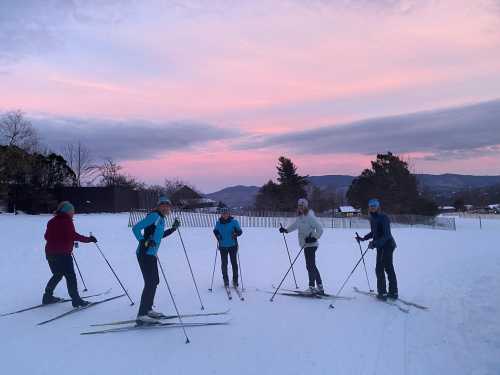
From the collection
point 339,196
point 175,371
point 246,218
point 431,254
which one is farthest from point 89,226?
point 339,196

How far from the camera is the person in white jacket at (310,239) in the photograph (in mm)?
7379

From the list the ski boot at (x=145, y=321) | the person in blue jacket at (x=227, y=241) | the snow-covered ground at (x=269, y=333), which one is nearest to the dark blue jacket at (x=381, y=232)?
the snow-covered ground at (x=269, y=333)

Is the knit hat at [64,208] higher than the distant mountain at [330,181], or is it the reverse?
the distant mountain at [330,181]

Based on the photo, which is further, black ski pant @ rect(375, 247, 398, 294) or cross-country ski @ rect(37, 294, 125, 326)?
black ski pant @ rect(375, 247, 398, 294)

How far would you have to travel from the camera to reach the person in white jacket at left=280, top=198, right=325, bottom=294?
7379 millimetres

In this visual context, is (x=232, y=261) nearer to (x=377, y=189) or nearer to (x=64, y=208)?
(x=64, y=208)

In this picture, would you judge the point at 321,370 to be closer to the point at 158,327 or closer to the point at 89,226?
the point at 158,327

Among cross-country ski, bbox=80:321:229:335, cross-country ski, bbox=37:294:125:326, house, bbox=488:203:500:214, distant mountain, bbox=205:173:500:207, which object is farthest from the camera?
distant mountain, bbox=205:173:500:207

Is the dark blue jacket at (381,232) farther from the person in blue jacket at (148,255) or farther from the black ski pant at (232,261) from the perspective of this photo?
the person in blue jacket at (148,255)

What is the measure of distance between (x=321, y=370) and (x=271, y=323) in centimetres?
166

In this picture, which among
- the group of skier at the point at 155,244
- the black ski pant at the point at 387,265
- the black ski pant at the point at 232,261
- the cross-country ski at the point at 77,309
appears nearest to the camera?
the group of skier at the point at 155,244

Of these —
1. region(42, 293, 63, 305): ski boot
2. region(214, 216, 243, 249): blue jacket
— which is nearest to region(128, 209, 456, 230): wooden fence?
region(214, 216, 243, 249): blue jacket

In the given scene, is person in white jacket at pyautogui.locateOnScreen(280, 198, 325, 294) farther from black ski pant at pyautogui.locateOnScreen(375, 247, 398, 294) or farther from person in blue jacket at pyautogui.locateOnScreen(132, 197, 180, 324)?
person in blue jacket at pyautogui.locateOnScreen(132, 197, 180, 324)

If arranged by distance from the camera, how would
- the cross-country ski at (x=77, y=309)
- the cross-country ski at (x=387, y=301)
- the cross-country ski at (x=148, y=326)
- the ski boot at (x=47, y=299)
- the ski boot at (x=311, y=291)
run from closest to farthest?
1. the cross-country ski at (x=148, y=326)
2. the cross-country ski at (x=77, y=309)
3. the cross-country ski at (x=387, y=301)
4. the ski boot at (x=47, y=299)
5. the ski boot at (x=311, y=291)
